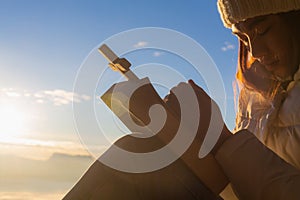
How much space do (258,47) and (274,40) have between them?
0.15ft

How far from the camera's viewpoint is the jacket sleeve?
0.94 metres

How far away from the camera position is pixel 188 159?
97 centimetres

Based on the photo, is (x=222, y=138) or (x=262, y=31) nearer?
(x=222, y=138)

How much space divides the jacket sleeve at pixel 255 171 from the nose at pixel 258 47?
1.27 ft

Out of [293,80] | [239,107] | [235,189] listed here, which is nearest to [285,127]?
[293,80]

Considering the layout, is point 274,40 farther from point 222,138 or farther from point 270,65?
point 222,138

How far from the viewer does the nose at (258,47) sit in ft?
4.30

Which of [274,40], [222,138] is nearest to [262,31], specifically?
[274,40]

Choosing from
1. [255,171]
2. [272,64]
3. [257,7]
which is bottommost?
[255,171]

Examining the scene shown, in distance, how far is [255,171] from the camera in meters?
0.96

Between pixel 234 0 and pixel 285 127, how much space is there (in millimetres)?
367

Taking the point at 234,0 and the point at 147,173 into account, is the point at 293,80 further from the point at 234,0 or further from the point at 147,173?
the point at 147,173

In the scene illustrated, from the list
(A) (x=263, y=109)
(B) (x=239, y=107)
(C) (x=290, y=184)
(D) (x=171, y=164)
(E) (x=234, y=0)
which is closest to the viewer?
(C) (x=290, y=184)

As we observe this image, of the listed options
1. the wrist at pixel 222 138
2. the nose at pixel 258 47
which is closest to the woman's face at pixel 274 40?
the nose at pixel 258 47
